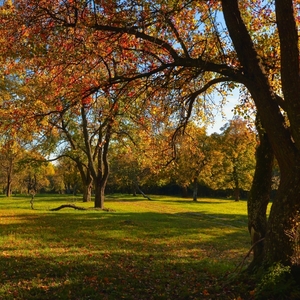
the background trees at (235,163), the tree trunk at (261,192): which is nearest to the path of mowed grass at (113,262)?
the tree trunk at (261,192)

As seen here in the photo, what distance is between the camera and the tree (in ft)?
19.4

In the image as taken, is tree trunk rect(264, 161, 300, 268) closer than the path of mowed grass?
Yes

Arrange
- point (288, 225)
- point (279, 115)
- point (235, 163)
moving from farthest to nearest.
A: point (235, 163) < point (279, 115) < point (288, 225)

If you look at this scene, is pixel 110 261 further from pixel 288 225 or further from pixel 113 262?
pixel 288 225

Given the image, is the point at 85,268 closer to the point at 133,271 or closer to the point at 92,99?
the point at 133,271

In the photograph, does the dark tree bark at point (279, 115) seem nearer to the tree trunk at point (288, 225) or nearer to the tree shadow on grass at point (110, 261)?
the tree trunk at point (288, 225)

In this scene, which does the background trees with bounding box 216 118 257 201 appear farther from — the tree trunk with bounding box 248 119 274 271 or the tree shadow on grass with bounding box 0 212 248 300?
the tree trunk with bounding box 248 119 274 271

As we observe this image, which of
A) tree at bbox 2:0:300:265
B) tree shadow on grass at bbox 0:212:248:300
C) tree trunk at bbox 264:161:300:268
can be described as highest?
tree at bbox 2:0:300:265

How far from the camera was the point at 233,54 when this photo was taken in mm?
8891

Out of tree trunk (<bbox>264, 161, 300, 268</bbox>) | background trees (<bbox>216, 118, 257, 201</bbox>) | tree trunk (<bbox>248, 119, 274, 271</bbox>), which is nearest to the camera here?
tree trunk (<bbox>264, 161, 300, 268</bbox>)

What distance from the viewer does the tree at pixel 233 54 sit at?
233 inches

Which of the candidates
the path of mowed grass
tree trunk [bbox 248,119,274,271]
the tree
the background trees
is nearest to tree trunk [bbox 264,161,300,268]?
the tree

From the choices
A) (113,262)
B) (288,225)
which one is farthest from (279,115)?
(113,262)

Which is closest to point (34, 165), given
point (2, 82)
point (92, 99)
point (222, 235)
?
point (2, 82)
